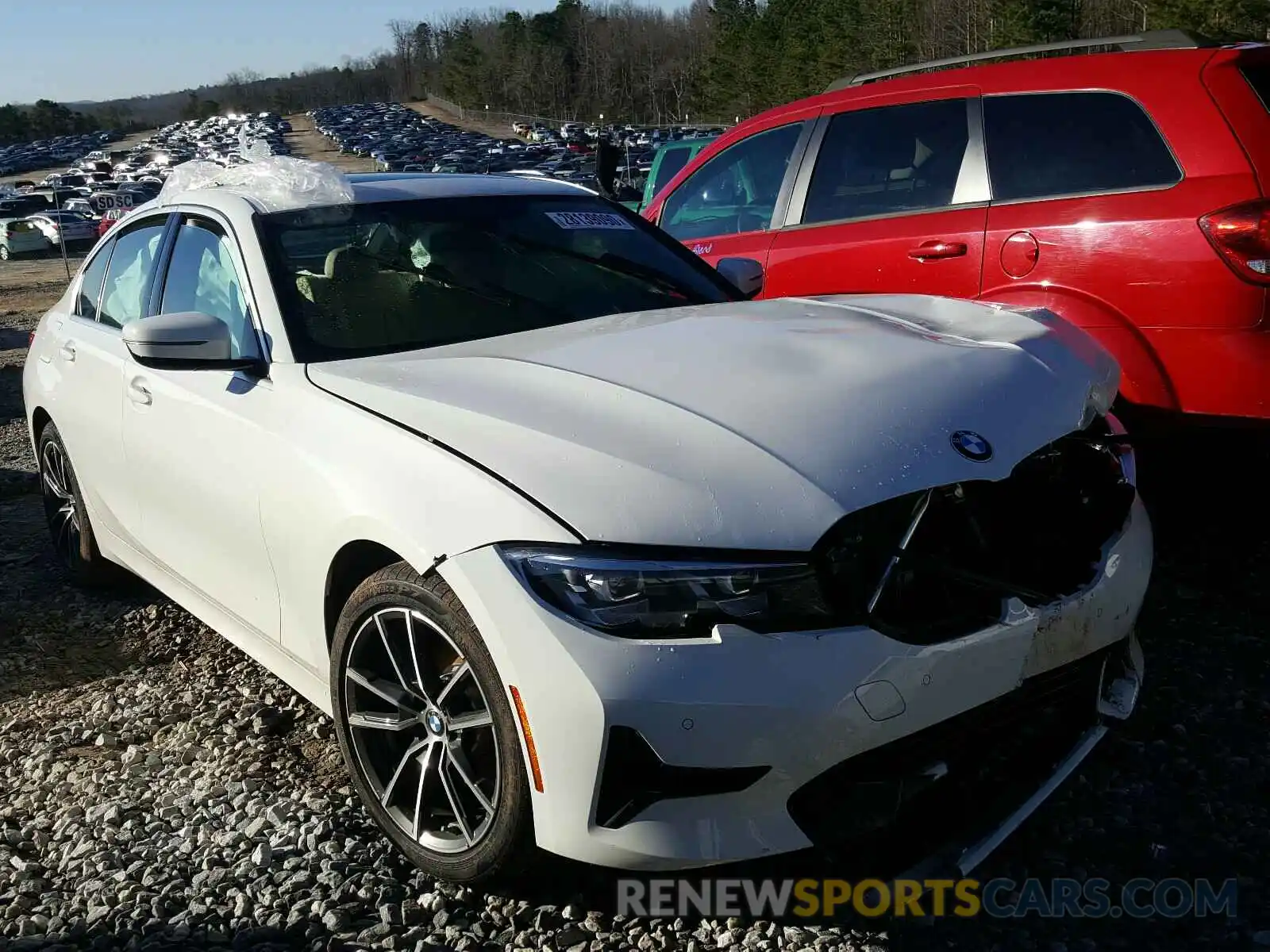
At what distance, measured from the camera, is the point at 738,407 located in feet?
8.30

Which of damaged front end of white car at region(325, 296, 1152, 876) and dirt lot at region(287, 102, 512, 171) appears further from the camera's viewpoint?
dirt lot at region(287, 102, 512, 171)

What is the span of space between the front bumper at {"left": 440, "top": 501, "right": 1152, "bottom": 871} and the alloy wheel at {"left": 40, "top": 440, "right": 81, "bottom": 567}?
3.08 m

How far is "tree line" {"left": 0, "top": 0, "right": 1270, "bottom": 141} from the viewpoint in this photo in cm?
5847

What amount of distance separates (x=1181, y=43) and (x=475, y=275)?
2.92 metres

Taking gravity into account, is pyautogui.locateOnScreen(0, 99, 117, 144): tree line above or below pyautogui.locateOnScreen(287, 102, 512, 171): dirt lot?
above

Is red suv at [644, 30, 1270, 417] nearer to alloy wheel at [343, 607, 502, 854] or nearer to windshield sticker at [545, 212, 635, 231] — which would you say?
windshield sticker at [545, 212, 635, 231]

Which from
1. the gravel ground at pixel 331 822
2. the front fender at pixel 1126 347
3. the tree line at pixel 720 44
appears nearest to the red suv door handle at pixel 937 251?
the front fender at pixel 1126 347

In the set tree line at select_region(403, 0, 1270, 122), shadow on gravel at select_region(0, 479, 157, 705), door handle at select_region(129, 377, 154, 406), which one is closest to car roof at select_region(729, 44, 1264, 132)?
door handle at select_region(129, 377, 154, 406)

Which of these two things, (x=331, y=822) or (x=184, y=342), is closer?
(x=331, y=822)

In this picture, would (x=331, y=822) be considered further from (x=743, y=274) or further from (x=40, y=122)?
(x=40, y=122)

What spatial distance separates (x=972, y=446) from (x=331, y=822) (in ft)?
5.93

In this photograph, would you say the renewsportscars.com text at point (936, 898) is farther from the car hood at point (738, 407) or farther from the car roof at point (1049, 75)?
the car roof at point (1049, 75)

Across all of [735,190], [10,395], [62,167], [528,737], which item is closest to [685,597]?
[528,737]

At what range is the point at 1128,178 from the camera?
13.7 ft
